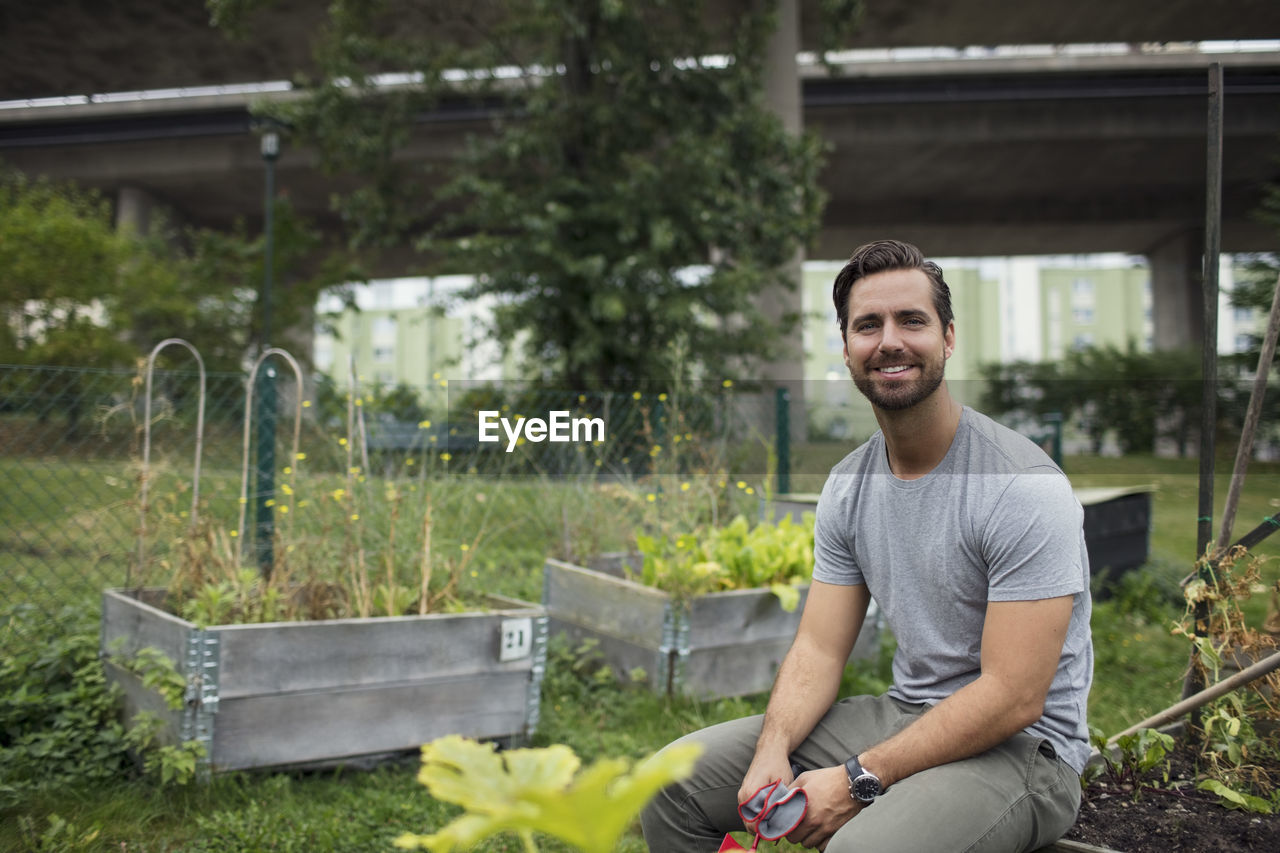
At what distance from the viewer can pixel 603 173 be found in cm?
1134

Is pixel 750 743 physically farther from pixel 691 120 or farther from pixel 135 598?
pixel 691 120

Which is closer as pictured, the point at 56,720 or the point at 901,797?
the point at 901,797

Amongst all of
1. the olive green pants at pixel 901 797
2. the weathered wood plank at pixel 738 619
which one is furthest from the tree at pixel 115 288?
the olive green pants at pixel 901 797

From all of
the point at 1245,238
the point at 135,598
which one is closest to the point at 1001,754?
the point at 135,598

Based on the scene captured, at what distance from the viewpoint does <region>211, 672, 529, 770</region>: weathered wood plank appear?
8.96 ft

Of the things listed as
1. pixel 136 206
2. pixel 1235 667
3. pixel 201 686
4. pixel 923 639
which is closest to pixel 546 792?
pixel 923 639

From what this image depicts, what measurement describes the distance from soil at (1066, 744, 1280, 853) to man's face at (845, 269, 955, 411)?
909 millimetres

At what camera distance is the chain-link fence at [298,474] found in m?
3.38

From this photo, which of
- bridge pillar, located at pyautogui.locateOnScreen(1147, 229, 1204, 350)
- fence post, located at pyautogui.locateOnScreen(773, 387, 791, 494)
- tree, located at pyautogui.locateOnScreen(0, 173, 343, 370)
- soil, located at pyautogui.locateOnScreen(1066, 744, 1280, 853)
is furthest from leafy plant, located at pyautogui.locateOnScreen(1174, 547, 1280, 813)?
bridge pillar, located at pyautogui.locateOnScreen(1147, 229, 1204, 350)

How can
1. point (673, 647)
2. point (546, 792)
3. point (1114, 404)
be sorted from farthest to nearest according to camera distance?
point (1114, 404) → point (673, 647) → point (546, 792)

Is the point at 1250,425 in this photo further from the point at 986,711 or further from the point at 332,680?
the point at 332,680

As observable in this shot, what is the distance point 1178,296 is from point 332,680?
29.6 m

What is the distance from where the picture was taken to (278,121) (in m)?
11.4

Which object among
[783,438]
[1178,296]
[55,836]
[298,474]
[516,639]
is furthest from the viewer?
[1178,296]
